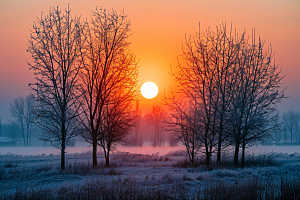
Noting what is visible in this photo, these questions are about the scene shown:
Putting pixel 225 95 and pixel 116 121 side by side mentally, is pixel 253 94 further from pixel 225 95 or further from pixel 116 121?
pixel 116 121

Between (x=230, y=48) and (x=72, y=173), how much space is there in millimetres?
12557

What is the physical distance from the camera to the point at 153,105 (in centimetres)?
6388

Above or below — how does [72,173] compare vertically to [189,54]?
below

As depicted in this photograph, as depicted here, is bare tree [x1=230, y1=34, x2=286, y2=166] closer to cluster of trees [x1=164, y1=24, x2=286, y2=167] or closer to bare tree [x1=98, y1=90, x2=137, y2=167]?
cluster of trees [x1=164, y1=24, x2=286, y2=167]

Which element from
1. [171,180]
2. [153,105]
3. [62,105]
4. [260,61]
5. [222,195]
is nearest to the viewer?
[222,195]

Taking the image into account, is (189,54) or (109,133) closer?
(189,54)

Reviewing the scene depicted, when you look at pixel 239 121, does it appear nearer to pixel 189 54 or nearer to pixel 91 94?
pixel 189 54

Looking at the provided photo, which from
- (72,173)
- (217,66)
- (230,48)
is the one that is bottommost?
(72,173)

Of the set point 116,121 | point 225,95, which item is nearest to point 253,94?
point 225,95

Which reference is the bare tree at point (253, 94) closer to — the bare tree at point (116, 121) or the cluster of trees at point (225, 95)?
the cluster of trees at point (225, 95)

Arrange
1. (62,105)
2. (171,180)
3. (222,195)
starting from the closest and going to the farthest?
1. (222,195)
2. (171,180)
3. (62,105)

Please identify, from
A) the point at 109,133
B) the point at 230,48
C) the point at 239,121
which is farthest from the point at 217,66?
the point at 109,133

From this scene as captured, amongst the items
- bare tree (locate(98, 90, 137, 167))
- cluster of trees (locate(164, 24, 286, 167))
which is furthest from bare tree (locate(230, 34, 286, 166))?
bare tree (locate(98, 90, 137, 167))

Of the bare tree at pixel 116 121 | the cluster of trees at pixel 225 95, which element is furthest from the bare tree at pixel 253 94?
the bare tree at pixel 116 121
